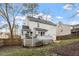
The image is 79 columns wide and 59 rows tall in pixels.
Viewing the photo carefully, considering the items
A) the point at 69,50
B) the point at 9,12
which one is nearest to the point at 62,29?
the point at 69,50

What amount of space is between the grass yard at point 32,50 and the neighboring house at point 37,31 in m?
0.04

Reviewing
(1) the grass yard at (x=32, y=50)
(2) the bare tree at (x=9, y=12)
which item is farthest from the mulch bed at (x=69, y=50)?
(2) the bare tree at (x=9, y=12)

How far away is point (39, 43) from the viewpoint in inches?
53.6

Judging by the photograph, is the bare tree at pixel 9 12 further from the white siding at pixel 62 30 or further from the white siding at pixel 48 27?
the white siding at pixel 62 30

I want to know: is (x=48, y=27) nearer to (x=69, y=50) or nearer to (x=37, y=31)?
(x=37, y=31)

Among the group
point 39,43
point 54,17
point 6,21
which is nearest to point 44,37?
point 39,43

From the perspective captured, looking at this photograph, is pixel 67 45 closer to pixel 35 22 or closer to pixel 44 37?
pixel 44 37

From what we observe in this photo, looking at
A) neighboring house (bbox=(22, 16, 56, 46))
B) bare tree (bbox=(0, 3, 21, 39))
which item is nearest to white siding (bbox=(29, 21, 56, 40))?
neighboring house (bbox=(22, 16, 56, 46))

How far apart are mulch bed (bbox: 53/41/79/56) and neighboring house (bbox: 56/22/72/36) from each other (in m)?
0.09

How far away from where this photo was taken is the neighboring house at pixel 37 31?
1.35 metres

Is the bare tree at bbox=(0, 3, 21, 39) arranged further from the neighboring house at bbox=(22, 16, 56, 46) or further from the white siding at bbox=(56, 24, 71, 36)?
the white siding at bbox=(56, 24, 71, 36)

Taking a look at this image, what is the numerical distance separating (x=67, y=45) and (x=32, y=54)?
25 cm

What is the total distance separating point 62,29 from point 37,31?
0.18 meters

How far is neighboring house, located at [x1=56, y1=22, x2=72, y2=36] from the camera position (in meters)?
1.35
